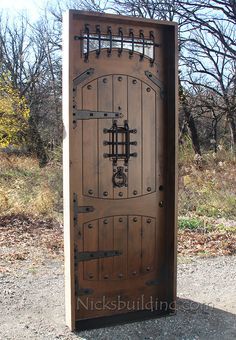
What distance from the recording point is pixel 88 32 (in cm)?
389

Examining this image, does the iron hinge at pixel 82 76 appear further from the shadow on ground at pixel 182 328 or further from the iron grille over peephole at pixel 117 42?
the shadow on ground at pixel 182 328

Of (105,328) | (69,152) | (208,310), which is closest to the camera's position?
(69,152)

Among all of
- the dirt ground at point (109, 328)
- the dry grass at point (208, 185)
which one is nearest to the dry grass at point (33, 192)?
the dirt ground at point (109, 328)

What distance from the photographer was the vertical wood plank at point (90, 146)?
3.93 metres

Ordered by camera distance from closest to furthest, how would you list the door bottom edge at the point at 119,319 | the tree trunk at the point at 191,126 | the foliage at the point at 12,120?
the door bottom edge at the point at 119,319 < the foliage at the point at 12,120 < the tree trunk at the point at 191,126

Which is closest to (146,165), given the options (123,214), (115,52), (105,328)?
(123,214)

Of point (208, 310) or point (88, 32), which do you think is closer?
point (88, 32)

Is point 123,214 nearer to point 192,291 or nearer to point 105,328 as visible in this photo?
point 105,328

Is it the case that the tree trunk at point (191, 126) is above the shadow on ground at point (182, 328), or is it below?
above

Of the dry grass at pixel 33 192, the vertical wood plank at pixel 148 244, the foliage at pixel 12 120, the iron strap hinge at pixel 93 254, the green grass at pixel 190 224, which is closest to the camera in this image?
the iron strap hinge at pixel 93 254

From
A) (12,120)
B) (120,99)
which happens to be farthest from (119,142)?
(12,120)

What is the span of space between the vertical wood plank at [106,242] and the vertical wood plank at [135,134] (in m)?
0.35

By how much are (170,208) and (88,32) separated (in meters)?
1.79

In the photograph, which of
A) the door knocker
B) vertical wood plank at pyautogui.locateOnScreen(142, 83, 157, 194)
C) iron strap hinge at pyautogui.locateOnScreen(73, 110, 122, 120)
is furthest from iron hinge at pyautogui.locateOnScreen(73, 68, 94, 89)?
the door knocker
